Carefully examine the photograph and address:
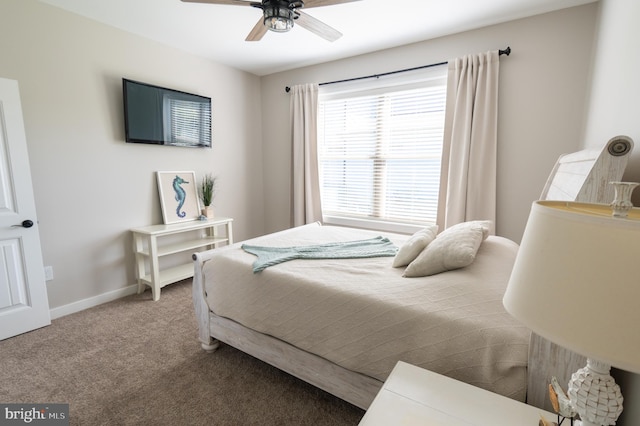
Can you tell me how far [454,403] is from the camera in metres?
0.93

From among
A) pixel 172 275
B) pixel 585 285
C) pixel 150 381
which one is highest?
pixel 585 285

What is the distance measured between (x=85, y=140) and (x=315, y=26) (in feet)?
7.72

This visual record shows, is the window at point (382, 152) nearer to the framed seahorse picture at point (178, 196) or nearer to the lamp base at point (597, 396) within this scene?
the framed seahorse picture at point (178, 196)

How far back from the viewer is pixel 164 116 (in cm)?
321

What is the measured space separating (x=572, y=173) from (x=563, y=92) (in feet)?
5.51

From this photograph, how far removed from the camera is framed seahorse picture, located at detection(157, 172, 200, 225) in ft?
10.8

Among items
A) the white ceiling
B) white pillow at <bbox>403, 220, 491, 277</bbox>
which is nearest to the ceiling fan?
the white ceiling

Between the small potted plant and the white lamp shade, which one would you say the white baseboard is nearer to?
the small potted plant

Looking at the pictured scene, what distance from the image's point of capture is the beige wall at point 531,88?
249cm

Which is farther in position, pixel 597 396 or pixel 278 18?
pixel 278 18

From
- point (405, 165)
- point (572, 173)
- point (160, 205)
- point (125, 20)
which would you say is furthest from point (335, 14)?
point (160, 205)

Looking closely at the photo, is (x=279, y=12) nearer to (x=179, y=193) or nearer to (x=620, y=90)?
(x=620, y=90)

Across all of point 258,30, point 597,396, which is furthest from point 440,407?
point 258,30

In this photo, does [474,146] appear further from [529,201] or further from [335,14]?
[335,14]
